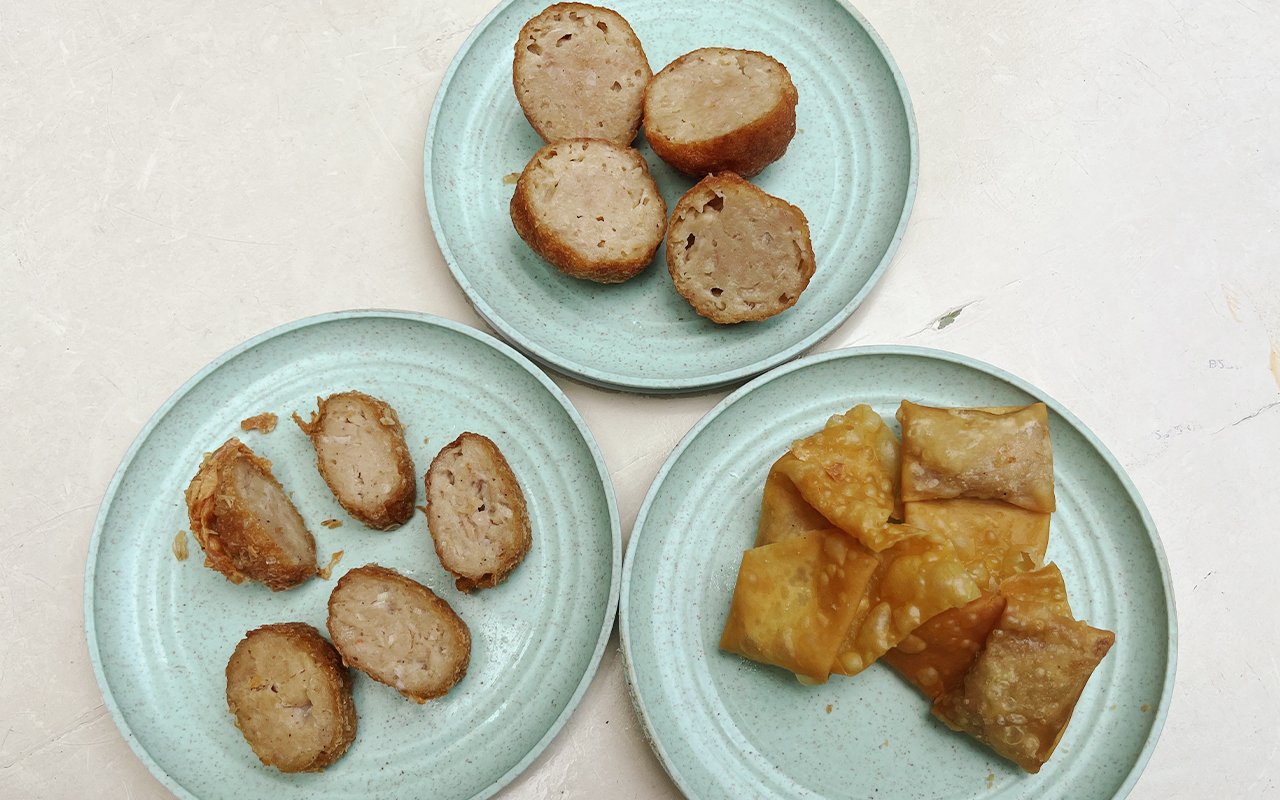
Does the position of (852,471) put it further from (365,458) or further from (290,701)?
(290,701)

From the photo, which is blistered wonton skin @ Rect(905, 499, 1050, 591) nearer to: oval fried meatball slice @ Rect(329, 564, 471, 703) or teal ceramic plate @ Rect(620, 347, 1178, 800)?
teal ceramic plate @ Rect(620, 347, 1178, 800)

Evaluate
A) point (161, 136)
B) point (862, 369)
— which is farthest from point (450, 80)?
point (862, 369)

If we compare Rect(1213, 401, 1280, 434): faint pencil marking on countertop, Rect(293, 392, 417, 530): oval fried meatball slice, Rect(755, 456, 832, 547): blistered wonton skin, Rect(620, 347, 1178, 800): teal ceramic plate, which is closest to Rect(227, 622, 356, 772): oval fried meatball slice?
Rect(293, 392, 417, 530): oval fried meatball slice

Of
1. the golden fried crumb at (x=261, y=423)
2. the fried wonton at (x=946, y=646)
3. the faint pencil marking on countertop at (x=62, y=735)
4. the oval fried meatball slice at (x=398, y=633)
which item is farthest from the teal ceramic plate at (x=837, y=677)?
the faint pencil marking on countertop at (x=62, y=735)

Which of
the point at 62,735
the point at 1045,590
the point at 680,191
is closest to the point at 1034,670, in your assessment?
the point at 1045,590

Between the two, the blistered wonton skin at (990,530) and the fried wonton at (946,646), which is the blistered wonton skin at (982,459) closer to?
the blistered wonton skin at (990,530)

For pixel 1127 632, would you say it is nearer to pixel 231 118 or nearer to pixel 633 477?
pixel 633 477
